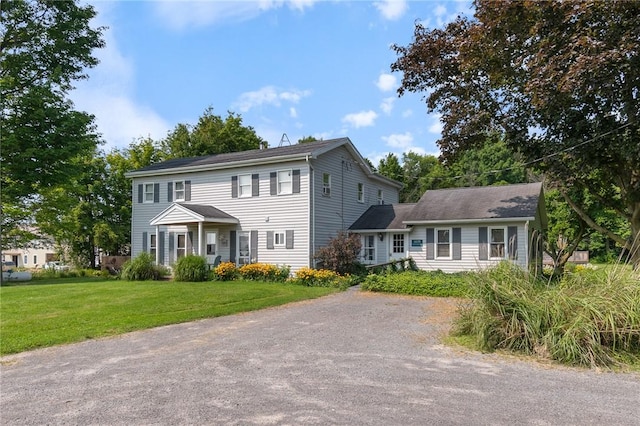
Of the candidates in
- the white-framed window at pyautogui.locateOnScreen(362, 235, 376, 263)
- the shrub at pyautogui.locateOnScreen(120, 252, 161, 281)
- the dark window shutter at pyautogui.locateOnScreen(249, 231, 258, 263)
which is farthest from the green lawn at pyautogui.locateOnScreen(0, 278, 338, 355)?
the white-framed window at pyautogui.locateOnScreen(362, 235, 376, 263)

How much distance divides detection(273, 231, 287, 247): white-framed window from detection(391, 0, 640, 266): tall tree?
7.94 m

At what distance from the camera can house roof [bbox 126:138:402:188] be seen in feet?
63.6

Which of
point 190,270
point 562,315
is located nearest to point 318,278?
point 190,270

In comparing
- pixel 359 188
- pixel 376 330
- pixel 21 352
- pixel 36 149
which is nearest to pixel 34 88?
pixel 36 149

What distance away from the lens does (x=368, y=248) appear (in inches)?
835

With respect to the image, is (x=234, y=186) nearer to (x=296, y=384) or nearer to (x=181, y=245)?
(x=181, y=245)

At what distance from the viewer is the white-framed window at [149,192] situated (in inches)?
956

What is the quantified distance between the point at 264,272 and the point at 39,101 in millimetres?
13857

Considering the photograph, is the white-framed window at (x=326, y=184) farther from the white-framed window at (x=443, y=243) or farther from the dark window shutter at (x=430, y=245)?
the white-framed window at (x=443, y=243)

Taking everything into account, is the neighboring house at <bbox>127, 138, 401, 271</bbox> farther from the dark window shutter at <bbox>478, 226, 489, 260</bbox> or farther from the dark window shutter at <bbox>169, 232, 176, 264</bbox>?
Answer: the dark window shutter at <bbox>478, 226, 489, 260</bbox>

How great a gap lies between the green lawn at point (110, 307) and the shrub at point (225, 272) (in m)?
3.11

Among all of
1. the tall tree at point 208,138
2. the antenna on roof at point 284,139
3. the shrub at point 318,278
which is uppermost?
the tall tree at point 208,138

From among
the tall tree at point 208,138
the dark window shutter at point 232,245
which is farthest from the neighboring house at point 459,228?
the tall tree at point 208,138

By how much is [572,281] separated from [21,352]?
9598mm
